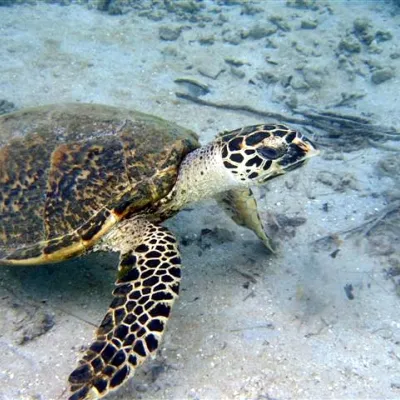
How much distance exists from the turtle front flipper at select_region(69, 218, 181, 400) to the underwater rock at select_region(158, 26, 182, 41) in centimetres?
563

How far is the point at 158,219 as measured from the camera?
323 cm

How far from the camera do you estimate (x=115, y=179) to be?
2.92 meters

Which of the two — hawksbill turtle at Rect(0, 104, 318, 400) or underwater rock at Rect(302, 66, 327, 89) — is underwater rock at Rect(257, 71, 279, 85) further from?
hawksbill turtle at Rect(0, 104, 318, 400)

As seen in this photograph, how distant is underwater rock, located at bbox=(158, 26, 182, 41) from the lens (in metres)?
7.54

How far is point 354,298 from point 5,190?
9.07ft

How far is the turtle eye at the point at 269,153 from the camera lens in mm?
2932

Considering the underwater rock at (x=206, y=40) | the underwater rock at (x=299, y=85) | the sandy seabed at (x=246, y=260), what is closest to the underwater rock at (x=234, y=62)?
the sandy seabed at (x=246, y=260)

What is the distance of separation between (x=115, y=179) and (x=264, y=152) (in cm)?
111

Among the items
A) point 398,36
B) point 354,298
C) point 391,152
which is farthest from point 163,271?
point 398,36

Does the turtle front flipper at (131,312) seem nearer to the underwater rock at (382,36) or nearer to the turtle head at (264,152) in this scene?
the turtle head at (264,152)

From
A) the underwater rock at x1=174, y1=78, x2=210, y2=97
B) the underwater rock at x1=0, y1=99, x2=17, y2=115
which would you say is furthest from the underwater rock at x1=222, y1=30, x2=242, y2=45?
the underwater rock at x1=0, y1=99, x2=17, y2=115

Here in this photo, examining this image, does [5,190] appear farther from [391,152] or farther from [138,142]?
[391,152]

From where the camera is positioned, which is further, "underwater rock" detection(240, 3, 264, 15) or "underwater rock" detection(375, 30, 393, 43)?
"underwater rock" detection(240, 3, 264, 15)

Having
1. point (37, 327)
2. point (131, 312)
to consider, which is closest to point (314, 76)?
point (131, 312)
